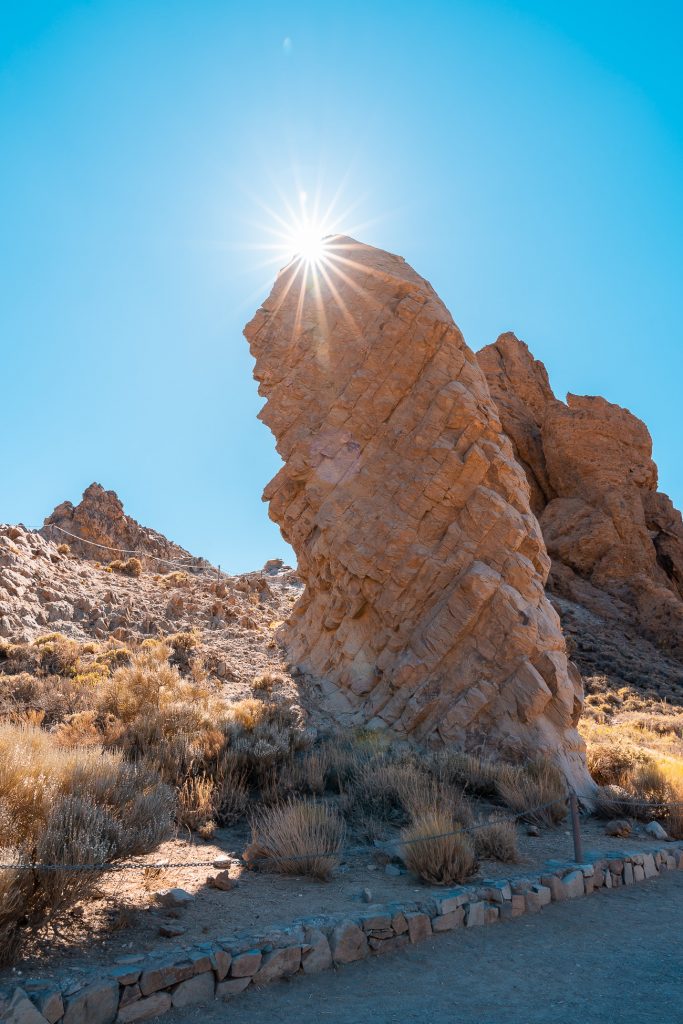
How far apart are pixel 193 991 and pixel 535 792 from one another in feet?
22.8

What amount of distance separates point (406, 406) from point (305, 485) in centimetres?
328

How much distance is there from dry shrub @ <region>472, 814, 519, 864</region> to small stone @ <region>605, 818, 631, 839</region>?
288 cm

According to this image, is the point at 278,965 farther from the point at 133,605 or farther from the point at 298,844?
the point at 133,605

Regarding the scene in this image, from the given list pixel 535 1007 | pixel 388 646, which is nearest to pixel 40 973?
pixel 535 1007

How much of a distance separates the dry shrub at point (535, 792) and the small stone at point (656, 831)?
142 centimetres

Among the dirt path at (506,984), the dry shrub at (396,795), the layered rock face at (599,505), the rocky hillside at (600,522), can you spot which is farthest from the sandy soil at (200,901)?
the layered rock face at (599,505)

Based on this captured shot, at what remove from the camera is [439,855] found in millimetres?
6777

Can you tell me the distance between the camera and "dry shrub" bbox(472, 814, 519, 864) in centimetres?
776

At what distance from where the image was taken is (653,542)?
42.2 m

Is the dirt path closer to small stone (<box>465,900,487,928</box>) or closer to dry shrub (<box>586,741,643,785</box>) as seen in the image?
small stone (<box>465,900,487,928</box>)

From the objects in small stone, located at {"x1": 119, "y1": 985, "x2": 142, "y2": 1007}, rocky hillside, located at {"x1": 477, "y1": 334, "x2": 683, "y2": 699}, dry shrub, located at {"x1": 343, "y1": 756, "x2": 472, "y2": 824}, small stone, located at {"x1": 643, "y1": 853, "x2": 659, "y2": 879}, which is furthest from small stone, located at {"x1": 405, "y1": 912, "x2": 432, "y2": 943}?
rocky hillside, located at {"x1": 477, "y1": 334, "x2": 683, "y2": 699}

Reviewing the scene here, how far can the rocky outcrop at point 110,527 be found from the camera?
1497 inches

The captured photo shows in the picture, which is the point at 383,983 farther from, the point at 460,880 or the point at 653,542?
the point at 653,542

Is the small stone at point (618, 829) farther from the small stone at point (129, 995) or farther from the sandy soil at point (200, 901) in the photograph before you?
the small stone at point (129, 995)
